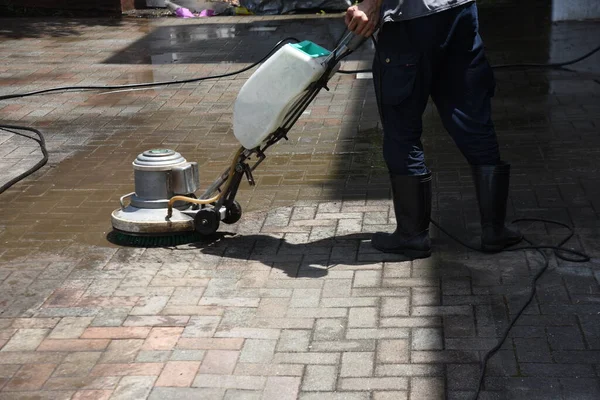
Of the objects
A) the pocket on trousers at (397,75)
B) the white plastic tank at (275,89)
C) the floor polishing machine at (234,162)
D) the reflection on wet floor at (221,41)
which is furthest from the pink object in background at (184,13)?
the pocket on trousers at (397,75)

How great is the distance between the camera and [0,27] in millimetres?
14156

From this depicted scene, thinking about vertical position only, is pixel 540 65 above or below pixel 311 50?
below

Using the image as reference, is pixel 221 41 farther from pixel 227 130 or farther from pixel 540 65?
pixel 227 130

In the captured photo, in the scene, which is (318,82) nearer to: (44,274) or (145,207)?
(145,207)

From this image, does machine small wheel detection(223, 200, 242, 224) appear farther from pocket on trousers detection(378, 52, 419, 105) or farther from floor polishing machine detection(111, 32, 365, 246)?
pocket on trousers detection(378, 52, 419, 105)

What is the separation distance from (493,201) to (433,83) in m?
0.69

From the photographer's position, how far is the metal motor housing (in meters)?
5.45

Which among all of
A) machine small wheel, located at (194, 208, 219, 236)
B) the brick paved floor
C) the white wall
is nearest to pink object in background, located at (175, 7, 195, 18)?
the white wall

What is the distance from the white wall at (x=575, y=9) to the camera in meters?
Result: 12.8

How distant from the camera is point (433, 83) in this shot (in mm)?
5105

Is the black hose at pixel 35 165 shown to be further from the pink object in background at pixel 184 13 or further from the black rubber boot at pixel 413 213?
the pink object in background at pixel 184 13

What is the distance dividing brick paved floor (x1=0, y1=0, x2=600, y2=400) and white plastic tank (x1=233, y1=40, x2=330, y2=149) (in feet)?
2.33

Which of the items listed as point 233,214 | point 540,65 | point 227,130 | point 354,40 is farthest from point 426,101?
point 540,65

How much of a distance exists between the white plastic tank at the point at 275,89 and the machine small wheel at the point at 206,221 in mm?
451
